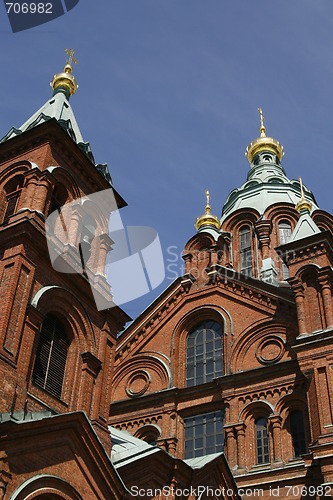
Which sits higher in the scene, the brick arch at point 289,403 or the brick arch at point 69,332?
the brick arch at point 289,403

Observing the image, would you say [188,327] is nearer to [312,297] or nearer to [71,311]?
[312,297]

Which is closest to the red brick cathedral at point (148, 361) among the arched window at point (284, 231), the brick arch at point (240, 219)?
the arched window at point (284, 231)

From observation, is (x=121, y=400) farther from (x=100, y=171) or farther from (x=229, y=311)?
(x=100, y=171)

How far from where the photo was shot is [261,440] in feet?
72.2

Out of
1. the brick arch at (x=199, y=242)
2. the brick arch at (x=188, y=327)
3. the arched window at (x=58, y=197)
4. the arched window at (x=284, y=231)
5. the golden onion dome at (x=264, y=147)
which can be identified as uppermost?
the golden onion dome at (x=264, y=147)

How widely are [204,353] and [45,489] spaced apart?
13.4 meters

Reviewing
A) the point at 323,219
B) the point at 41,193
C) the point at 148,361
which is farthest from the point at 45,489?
the point at 323,219

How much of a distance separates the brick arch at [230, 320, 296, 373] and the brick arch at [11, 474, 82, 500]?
38.5ft

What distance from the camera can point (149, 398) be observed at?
81.1 feet

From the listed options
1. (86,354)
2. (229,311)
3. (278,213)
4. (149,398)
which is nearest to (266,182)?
(278,213)

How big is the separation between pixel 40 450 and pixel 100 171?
374 inches

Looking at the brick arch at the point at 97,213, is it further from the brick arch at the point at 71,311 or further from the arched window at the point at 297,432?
the arched window at the point at 297,432

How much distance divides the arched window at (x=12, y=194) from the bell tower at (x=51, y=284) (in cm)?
3

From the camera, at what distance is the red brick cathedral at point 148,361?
538 inches
